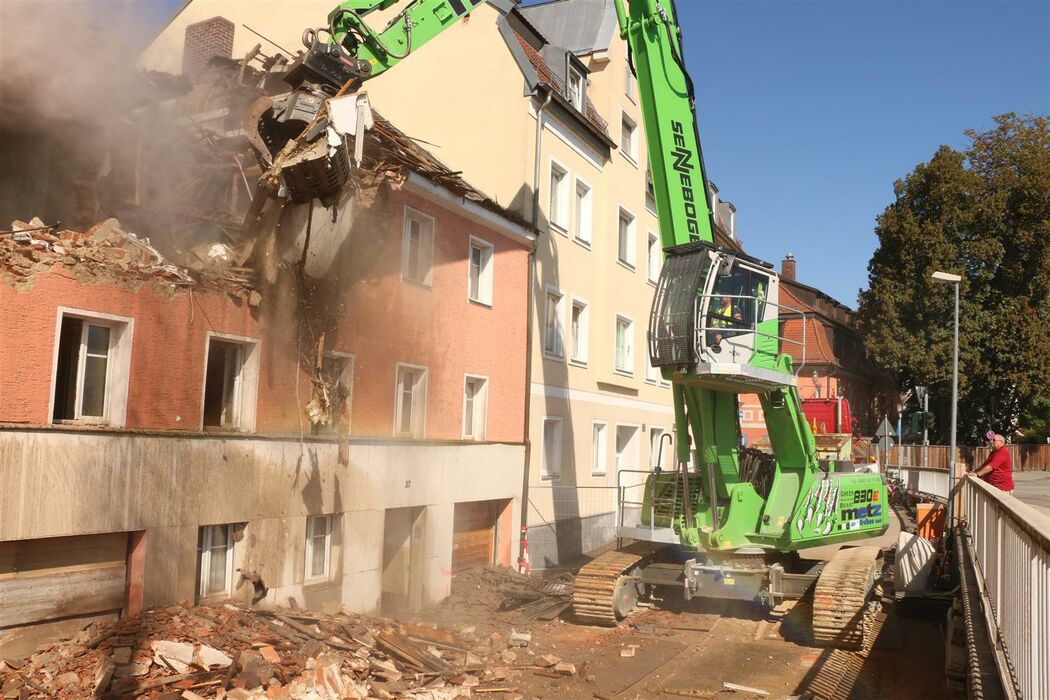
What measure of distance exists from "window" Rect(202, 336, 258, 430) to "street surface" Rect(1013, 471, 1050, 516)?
1744 centimetres

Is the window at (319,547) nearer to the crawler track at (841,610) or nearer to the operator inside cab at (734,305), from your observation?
the operator inside cab at (734,305)

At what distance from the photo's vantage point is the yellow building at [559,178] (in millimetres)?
17938

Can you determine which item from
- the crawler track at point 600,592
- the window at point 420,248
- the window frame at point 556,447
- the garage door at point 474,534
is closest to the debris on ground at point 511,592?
the garage door at point 474,534

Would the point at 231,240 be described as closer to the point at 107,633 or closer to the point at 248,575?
the point at 248,575

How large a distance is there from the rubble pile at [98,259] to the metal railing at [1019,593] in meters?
8.16

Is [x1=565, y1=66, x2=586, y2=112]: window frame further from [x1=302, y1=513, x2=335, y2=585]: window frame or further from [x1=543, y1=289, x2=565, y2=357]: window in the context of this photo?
[x1=302, y1=513, x2=335, y2=585]: window frame

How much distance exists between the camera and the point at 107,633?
8148mm

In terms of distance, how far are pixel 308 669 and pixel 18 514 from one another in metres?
2.89

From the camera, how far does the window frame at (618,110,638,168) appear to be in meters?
23.8

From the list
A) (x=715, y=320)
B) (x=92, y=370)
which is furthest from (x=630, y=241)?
(x=92, y=370)

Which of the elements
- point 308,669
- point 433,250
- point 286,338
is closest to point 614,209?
point 433,250

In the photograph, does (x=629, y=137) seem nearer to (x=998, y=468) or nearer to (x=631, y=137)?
(x=631, y=137)

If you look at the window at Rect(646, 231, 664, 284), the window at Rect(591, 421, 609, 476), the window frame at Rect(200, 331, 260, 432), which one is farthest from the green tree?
the window frame at Rect(200, 331, 260, 432)

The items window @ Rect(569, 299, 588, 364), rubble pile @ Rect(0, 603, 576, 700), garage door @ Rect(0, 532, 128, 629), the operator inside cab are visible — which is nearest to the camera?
rubble pile @ Rect(0, 603, 576, 700)
